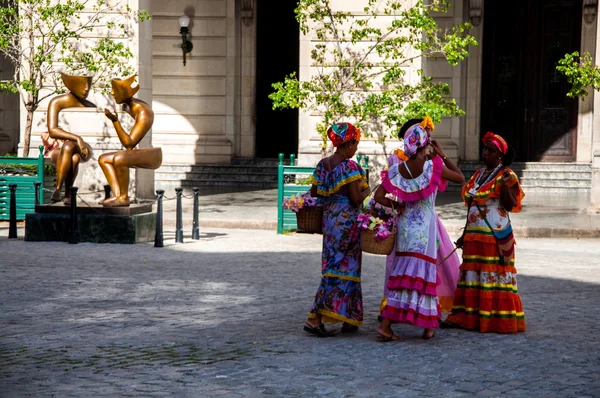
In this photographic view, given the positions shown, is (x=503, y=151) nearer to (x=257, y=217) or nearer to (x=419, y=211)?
(x=419, y=211)

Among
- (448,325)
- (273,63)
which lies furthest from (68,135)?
(273,63)

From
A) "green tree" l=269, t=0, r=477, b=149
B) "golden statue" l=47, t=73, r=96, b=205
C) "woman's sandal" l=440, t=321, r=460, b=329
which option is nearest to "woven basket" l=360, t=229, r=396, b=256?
"woman's sandal" l=440, t=321, r=460, b=329

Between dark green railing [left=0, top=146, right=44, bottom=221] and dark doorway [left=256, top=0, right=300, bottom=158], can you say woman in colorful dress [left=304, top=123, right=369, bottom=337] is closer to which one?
dark green railing [left=0, top=146, right=44, bottom=221]

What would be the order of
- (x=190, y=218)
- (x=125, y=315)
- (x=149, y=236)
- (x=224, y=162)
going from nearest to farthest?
(x=125, y=315) < (x=149, y=236) < (x=190, y=218) < (x=224, y=162)

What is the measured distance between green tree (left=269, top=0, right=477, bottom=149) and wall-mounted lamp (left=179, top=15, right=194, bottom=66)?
5.99m

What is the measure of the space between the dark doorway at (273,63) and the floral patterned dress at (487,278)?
18.5 meters

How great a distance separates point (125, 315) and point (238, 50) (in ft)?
58.3

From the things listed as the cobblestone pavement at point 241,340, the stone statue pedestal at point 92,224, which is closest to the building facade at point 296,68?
the stone statue pedestal at point 92,224

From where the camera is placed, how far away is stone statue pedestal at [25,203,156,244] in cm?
1492

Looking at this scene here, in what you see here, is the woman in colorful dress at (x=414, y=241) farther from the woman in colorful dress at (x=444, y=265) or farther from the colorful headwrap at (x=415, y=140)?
the woman in colorful dress at (x=444, y=265)

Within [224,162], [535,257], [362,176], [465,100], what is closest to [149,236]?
[535,257]

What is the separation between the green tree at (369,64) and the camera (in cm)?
1917

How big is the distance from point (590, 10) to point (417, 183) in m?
19.1

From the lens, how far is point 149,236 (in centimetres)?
1548
